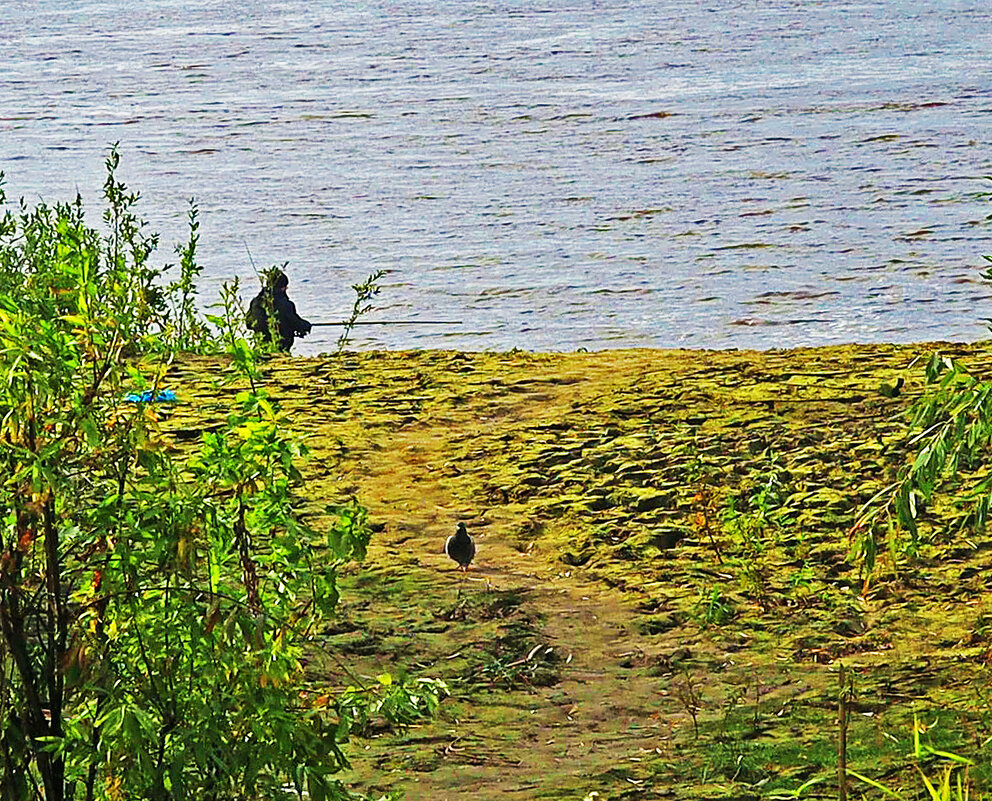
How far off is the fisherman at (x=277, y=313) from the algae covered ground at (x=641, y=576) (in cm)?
62

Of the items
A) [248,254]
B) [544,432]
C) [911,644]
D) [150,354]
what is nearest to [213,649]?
[150,354]

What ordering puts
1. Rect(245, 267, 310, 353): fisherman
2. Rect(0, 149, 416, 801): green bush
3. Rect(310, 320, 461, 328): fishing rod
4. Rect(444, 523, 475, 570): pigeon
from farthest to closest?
Rect(310, 320, 461, 328): fishing rod → Rect(245, 267, 310, 353): fisherman → Rect(444, 523, 475, 570): pigeon → Rect(0, 149, 416, 801): green bush

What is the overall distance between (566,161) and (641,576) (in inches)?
265

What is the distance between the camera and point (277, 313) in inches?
279

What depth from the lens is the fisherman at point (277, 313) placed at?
7.01 m

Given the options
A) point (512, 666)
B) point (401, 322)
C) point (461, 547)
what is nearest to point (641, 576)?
point (461, 547)

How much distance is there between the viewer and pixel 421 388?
6.23 metres

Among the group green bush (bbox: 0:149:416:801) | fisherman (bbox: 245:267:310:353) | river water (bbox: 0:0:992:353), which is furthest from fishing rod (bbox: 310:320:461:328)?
green bush (bbox: 0:149:416:801)

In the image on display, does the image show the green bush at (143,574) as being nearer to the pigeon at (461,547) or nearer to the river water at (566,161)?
the pigeon at (461,547)

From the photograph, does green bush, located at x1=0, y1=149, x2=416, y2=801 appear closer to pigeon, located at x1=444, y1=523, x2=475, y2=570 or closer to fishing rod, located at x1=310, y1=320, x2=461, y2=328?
pigeon, located at x1=444, y1=523, x2=475, y2=570

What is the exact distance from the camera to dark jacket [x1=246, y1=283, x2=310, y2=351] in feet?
23.1

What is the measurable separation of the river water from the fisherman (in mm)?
396

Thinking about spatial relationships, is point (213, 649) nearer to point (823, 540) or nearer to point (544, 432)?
point (823, 540)

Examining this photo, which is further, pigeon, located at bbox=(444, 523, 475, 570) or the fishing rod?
the fishing rod
